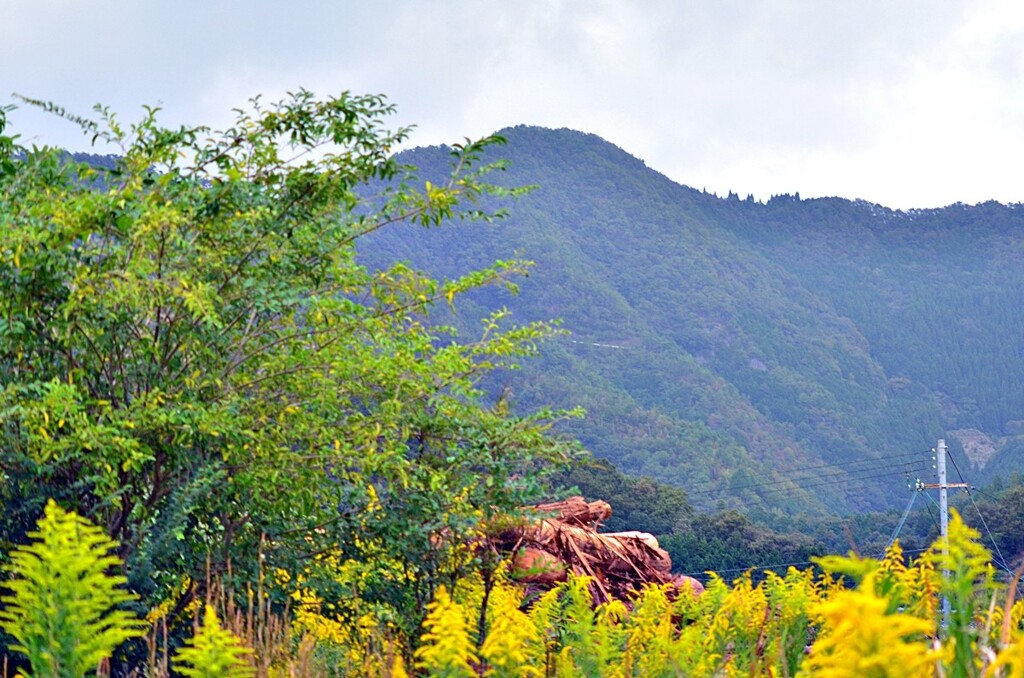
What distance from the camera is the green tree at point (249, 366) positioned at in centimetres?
558

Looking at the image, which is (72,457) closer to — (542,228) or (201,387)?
(201,387)

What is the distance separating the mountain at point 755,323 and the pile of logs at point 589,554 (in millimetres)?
61044

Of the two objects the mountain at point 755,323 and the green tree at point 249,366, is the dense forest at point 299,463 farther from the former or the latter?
the mountain at point 755,323

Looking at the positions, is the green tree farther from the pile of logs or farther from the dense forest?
the pile of logs

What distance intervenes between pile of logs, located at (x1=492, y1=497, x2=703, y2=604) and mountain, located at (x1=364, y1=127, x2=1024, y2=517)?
61044 millimetres

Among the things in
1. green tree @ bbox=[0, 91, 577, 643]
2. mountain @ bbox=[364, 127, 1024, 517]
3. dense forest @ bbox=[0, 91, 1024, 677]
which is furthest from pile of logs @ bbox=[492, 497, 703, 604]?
mountain @ bbox=[364, 127, 1024, 517]

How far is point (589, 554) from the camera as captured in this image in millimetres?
8805

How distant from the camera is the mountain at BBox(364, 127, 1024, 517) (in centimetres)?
9131

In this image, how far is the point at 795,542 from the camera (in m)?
44.3

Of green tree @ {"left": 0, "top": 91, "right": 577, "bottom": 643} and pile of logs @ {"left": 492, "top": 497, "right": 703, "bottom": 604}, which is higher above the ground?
green tree @ {"left": 0, "top": 91, "right": 577, "bottom": 643}

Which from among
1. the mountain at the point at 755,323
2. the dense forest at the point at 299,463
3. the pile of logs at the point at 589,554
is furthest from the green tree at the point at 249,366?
the mountain at the point at 755,323

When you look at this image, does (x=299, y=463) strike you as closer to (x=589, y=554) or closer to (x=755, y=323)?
(x=589, y=554)

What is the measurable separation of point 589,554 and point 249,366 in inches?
131

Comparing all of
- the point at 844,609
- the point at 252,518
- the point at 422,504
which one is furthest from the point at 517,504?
the point at 844,609
